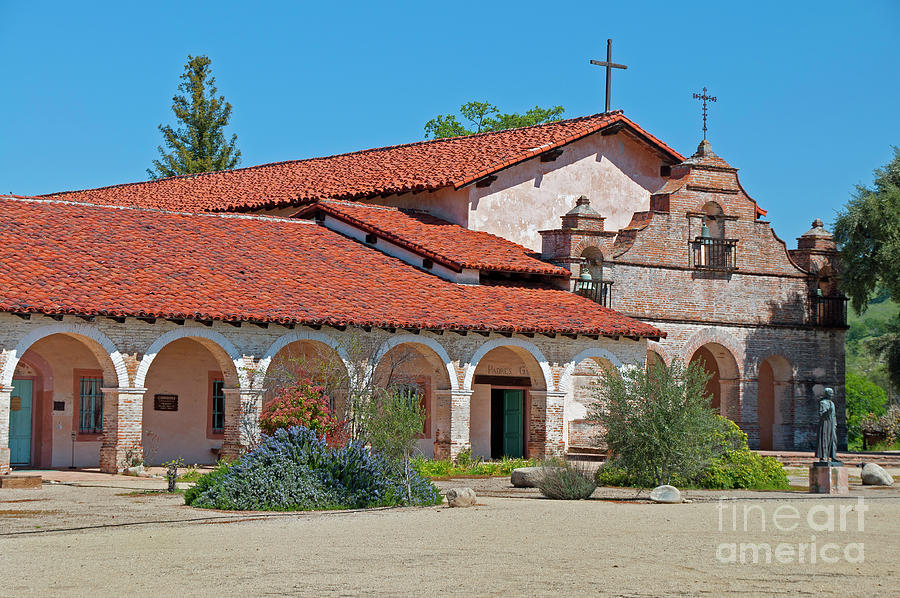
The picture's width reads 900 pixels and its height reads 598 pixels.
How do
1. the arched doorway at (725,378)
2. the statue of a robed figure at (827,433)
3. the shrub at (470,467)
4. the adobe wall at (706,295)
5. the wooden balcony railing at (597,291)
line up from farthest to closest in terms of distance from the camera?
the arched doorway at (725,378)
the adobe wall at (706,295)
the wooden balcony railing at (597,291)
the shrub at (470,467)
the statue of a robed figure at (827,433)

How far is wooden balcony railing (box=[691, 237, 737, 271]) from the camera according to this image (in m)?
31.9

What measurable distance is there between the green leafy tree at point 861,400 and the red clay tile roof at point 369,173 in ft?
76.9

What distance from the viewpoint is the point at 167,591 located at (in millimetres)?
10594

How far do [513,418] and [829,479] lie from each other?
35.1 feet

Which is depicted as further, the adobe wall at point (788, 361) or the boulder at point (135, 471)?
the adobe wall at point (788, 361)

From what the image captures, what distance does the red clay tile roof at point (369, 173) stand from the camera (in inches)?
1273

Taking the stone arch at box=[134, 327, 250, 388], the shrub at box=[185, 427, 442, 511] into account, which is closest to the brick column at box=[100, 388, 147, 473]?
the stone arch at box=[134, 327, 250, 388]

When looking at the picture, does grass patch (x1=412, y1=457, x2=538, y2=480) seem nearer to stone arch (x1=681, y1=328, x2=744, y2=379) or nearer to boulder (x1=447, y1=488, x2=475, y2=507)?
stone arch (x1=681, y1=328, x2=744, y2=379)

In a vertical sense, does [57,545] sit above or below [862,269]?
below

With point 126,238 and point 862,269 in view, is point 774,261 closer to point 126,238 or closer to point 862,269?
point 862,269

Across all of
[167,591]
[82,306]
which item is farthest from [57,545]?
[82,306]

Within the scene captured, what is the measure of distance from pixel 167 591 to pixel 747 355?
23415 millimetres

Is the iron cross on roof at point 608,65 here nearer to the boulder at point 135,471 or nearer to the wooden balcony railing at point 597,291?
the wooden balcony railing at point 597,291

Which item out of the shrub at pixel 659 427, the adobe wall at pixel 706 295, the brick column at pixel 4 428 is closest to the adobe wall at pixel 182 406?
the brick column at pixel 4 428
